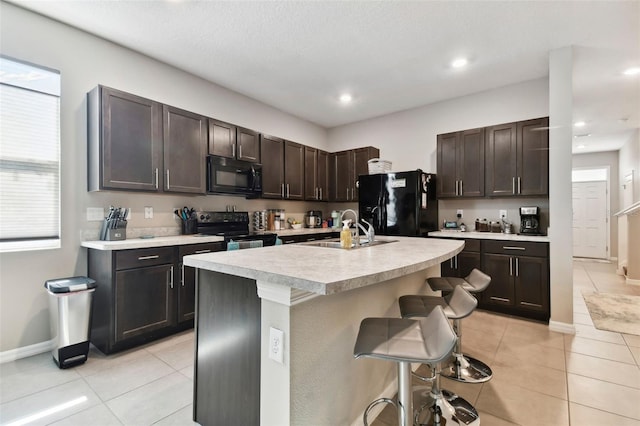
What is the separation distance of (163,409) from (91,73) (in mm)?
2969

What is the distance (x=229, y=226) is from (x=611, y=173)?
345 inches

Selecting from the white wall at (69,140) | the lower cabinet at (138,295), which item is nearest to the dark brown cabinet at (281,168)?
the white wall at (69,140)

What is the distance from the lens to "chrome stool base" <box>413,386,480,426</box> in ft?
5.29

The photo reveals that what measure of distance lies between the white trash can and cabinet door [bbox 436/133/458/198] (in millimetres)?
4060

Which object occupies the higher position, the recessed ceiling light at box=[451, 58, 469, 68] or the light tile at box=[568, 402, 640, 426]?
the recessed ceiling light at box=[451, 58, 469, 68]

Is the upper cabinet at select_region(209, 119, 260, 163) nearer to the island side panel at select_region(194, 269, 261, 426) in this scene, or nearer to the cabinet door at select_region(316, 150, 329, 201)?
the cabinet door at select_region(316, 150, 329, 201)

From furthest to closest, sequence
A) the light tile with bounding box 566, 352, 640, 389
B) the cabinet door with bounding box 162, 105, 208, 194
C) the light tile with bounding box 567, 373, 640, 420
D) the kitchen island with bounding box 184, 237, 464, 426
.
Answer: the cabinet door with bounding box 162, 105, 208, 194, the light tile with bounding box 566, 352, 640, 389, the light tile with bounding box 567, 373, 640, 420, the kitchen island with bounding box 184, 237, 464, 426

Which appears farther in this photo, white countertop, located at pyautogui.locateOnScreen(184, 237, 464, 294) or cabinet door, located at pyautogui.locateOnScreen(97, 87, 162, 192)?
cabinet door, located at pyautogui.locateOnScreen(97, 87, 162, 192)

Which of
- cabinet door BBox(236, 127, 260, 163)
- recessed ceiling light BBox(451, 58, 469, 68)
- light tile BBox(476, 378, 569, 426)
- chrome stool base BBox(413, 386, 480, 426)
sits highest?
recessed ceiling light BBox(451, 58, 469, 68)

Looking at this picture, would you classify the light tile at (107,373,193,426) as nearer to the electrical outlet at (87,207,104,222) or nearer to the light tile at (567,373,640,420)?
the electrical outlet at (87,207,104,222)

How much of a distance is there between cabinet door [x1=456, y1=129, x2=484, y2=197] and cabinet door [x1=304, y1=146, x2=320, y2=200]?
2217mm

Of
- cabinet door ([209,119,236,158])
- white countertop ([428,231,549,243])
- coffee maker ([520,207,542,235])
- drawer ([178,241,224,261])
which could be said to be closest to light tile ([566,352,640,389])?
white countertop ([428,231,549,243])

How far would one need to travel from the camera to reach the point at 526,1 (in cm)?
234

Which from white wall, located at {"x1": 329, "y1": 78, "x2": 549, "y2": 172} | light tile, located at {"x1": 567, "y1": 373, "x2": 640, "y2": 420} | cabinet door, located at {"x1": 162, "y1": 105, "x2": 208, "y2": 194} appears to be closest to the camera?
light tile, located at {"x1": 567, "y1": 373, "x2": 640, "y2": 420}
